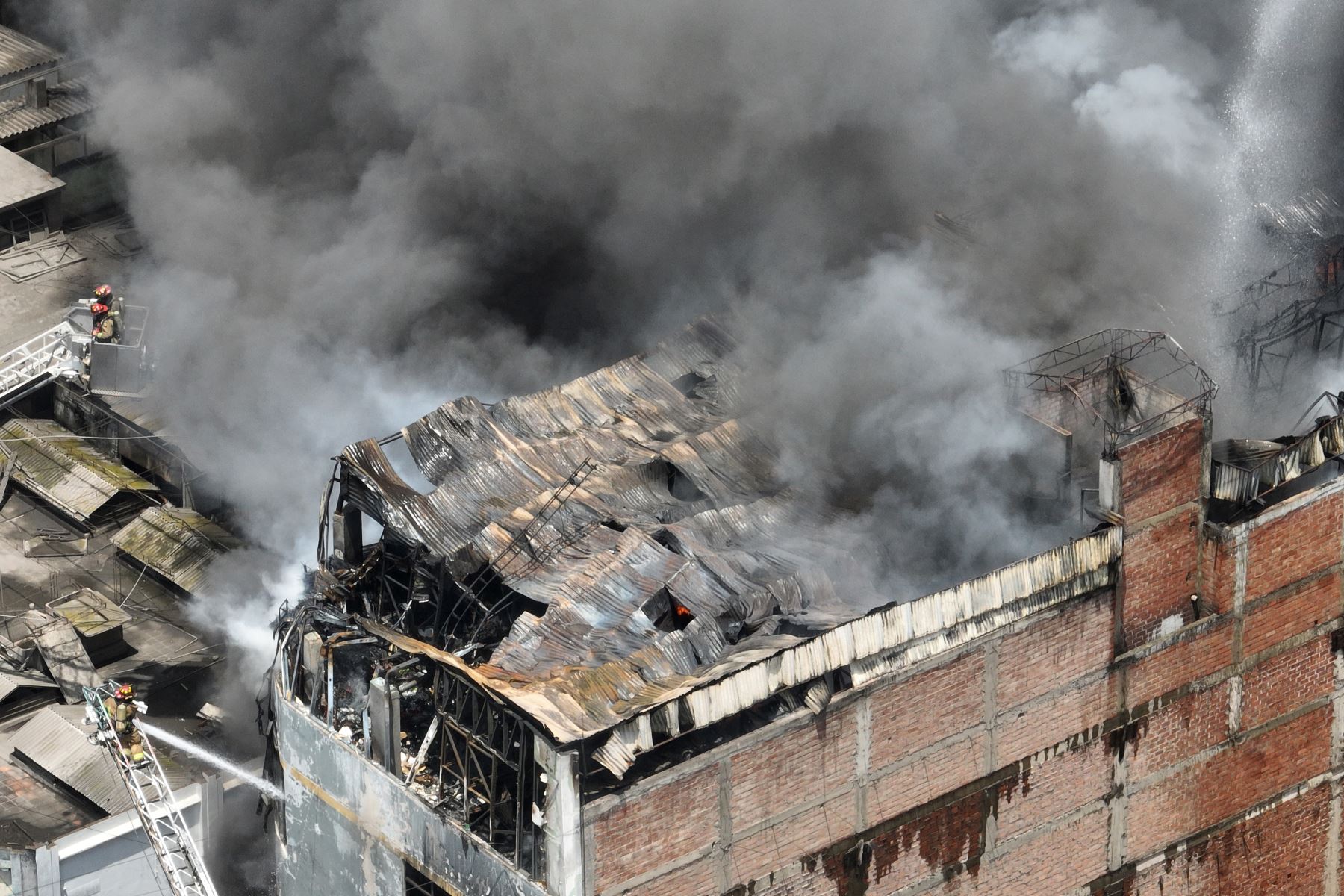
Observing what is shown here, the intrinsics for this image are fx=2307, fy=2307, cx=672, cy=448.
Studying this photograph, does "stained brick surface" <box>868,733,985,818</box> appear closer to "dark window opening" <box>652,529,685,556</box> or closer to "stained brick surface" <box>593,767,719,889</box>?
"stained brick surface" <box>593,767,719,889</box>

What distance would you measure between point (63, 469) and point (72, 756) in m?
7.06

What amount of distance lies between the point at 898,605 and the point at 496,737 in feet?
12.1

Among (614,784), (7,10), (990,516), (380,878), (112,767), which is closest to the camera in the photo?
(614,784)

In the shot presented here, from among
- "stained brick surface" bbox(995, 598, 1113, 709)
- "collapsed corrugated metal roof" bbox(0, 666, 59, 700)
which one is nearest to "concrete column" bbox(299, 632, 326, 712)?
"stained brick surface" bbox(995, 598, 1113, 709)

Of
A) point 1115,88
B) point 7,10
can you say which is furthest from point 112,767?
point 7,10

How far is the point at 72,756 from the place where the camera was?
2709cm

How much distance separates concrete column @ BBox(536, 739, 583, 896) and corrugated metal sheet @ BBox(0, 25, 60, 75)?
2485 centimetres

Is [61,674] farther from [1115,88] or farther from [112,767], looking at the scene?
[1115,88]

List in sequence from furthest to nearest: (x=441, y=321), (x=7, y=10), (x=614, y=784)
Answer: (x=7, y=10)
(x=441, y=321)
(x=614, y=784)

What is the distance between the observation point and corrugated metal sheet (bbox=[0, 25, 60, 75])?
40000mm

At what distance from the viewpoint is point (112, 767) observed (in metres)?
26.8

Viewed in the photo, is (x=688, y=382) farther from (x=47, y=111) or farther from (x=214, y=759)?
(x=47, y=111)

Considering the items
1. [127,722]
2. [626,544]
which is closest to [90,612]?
[127,722]

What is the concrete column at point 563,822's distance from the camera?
18797mm
